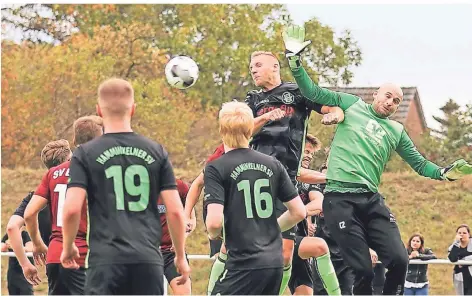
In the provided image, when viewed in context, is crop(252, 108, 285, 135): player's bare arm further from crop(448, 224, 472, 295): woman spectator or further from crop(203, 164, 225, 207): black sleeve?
crop(448, 224, 472, 295): woman spectator

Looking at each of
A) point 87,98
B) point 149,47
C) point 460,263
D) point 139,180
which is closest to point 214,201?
point 139,180

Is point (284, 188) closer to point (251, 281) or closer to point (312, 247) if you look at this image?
point (251, 281)

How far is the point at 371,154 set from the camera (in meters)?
10.5

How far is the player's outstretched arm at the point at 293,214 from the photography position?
851cm

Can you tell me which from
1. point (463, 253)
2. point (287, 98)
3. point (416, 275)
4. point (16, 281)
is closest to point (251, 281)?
point (287, 98)

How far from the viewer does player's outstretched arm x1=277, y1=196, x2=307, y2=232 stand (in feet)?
27.9

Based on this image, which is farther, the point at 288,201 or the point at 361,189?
the point at 361,189

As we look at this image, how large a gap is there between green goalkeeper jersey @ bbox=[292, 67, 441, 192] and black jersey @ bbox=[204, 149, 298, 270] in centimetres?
216

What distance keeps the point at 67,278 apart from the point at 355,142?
2962 mm

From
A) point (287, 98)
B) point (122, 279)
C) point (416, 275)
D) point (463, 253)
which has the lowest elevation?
point (416, 275)

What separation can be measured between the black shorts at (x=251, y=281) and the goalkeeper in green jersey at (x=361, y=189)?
2.18 metres

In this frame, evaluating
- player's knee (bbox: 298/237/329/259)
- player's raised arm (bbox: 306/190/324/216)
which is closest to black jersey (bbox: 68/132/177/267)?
player's knee (bbox: 298/237/329/259)

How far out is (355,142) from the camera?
1047 centimetres

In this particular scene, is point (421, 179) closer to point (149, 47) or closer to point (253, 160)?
point (149, 47)
